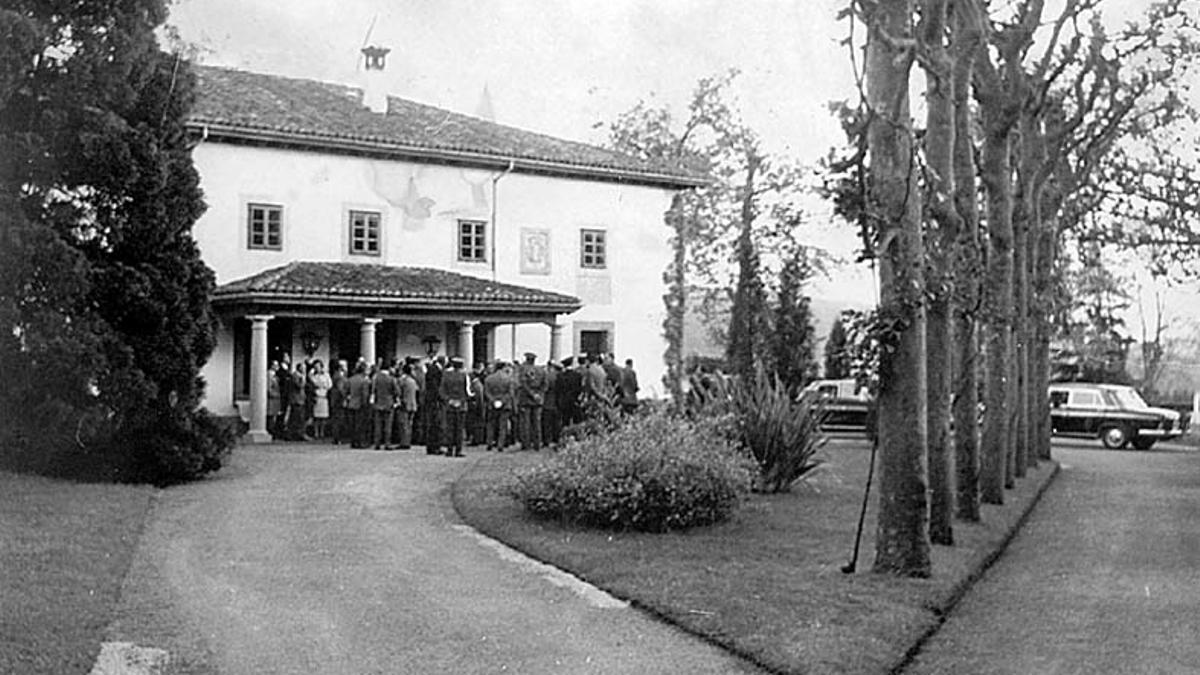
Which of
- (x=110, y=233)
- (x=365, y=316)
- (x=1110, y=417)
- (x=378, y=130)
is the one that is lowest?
(x=1110, y=417)

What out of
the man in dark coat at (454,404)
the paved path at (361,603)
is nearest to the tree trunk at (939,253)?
the paved path at (361,603)

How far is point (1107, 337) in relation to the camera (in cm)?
5231

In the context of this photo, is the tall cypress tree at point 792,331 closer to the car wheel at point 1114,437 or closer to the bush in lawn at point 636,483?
the car wheel at point 1114,437

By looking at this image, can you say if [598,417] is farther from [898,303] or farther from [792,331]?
[792,331]

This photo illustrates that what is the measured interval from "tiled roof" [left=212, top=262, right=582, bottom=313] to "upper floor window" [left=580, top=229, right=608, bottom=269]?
6.48 ft

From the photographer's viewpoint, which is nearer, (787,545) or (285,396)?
(787,545)

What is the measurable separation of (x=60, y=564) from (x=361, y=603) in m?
2.68

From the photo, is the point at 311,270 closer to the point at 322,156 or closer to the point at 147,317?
the point at 322,156

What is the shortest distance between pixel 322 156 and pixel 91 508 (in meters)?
16.1

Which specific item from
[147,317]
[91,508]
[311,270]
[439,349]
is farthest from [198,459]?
[439,349]

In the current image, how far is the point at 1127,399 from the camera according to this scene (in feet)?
132

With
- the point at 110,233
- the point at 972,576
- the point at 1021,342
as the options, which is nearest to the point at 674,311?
the point at 1021,342

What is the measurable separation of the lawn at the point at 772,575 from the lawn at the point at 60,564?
3485 mm

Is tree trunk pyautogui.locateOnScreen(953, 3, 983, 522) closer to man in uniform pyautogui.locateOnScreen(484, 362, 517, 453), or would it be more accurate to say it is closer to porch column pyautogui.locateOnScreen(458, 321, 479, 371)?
man in uniform pyautogui.locateOnScreen(484, 362, 517, 453)
